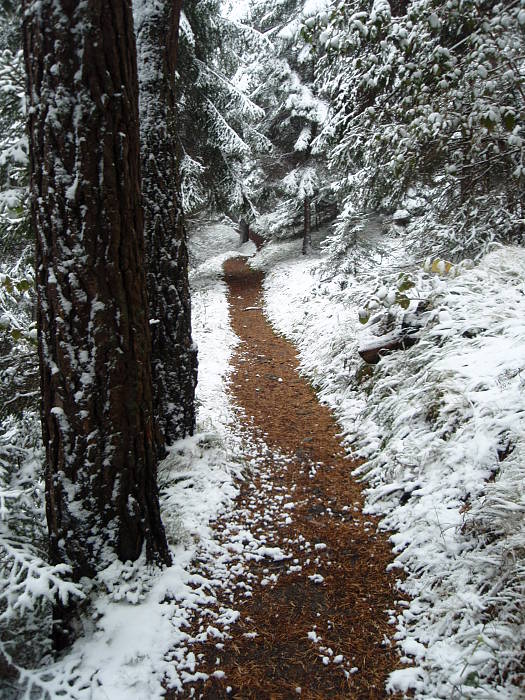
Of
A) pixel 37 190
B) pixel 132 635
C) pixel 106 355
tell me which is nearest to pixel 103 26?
pixel 37 190

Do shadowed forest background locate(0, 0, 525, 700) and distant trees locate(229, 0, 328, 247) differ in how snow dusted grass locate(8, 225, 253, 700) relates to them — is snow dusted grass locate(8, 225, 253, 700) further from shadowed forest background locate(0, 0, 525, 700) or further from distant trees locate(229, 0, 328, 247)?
distant trees locate(229, 0, 328, 247)

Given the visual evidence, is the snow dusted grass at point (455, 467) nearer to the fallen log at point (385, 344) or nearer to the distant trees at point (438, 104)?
the fallen log at point (385, 344)

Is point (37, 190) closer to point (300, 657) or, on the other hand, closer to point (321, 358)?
point (300, 657)

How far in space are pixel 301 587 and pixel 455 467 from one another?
1.40 meters

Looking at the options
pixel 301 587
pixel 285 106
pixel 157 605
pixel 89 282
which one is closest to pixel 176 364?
pixel 89 282

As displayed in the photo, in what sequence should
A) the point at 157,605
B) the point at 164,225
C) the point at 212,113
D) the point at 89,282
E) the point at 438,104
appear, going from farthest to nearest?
the point at 212,113 → the point at 438,104 → the point at 164,225 → the point at 157,605 → the point at 89,282

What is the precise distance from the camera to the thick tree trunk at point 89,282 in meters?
1.94

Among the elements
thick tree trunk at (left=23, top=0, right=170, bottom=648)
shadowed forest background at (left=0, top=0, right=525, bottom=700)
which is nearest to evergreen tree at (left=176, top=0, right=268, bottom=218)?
shadowed forest background at (left=0, top=0, right=525, bottom=700)

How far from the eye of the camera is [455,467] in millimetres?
2980

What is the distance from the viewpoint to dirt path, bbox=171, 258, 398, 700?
7.33 feet

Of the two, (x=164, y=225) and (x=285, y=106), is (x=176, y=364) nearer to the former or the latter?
(x=164, y=225)

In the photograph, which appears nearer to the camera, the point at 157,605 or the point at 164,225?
the point at 157,605

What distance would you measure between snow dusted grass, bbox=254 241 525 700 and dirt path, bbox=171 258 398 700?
0.19m

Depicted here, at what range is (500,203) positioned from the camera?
5.46m
